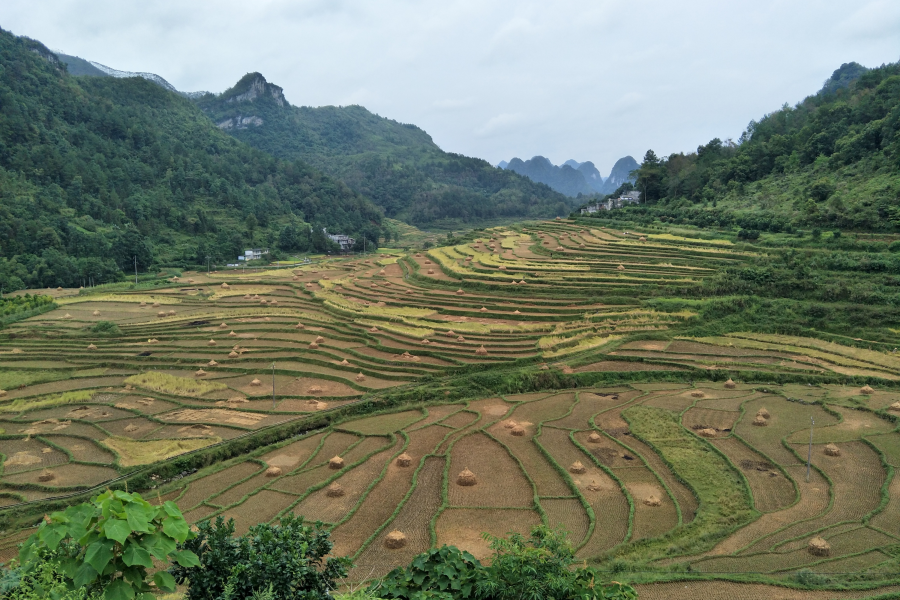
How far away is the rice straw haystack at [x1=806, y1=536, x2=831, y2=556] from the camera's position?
11.9 m

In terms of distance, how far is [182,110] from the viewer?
9594 cm

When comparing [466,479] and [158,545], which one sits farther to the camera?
[466,479]

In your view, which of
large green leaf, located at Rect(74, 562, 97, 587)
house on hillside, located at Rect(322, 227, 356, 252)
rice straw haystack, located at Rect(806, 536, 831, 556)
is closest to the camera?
large green leaf, located at Rect(74, 562, 97, 587)

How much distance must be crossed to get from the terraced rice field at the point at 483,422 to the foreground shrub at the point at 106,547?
5290 mm

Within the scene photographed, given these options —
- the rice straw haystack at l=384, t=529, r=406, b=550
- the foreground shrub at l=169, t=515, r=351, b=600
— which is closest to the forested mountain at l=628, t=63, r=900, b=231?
the rice straw haystack at l=384, t=529, r=406, b=550

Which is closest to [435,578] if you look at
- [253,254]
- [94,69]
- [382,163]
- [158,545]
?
[158,545]

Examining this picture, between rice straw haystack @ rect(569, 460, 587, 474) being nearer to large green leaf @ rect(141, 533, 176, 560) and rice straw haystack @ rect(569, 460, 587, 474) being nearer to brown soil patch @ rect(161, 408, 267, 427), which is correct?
brown soil patch @ rect(161, 408, 267, 427)

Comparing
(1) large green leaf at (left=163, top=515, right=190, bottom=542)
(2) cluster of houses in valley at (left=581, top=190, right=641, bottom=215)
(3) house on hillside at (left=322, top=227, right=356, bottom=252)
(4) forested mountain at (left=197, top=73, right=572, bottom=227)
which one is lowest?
(3) house on hillside at (left=322, top=227, right=356, bottom=252)

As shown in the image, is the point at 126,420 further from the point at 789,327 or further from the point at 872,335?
the point at 872,335

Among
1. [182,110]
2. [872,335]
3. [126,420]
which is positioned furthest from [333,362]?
[182,110]

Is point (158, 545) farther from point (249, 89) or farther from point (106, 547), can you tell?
point (249, 89)

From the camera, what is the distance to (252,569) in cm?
567

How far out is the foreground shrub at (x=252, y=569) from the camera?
18.6ft

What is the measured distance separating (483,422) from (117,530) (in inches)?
669
